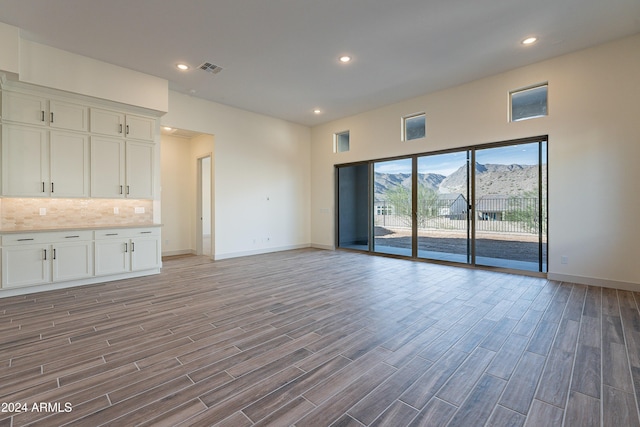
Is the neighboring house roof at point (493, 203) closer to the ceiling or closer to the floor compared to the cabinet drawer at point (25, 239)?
closer to the ceiling

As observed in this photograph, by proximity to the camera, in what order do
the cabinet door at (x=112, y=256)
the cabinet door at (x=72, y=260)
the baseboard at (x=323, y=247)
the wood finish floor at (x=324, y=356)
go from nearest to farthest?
the wood finish floor at (x=324, y=356) → the cabinet door at (x=72, y=260) → the cabinet door at (x=112, y=256) → the baseboard at (x=323, y=247)

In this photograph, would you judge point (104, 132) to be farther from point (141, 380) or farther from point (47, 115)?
point (141, 380)

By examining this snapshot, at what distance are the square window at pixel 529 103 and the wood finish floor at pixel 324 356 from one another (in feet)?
9.52

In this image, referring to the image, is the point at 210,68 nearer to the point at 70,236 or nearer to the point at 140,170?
the point at 140,170

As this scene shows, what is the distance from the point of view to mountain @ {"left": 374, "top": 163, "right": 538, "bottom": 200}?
5035 mm

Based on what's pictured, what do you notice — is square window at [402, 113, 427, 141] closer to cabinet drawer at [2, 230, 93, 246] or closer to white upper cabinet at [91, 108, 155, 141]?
white upper cabinet at [91, 108, 155, 141]

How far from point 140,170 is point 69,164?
3.18 feet

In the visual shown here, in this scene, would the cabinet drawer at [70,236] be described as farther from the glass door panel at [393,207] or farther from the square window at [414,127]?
the square window at [414,127]

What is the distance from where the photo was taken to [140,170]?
5129 mm

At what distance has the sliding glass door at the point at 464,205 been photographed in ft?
16.5

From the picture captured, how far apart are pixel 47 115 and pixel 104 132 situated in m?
0.70

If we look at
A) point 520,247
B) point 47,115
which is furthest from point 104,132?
point 520,247

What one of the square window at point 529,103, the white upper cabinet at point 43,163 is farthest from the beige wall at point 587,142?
the white upper cabinet at point 43,163

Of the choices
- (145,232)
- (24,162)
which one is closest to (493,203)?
(145,232)
